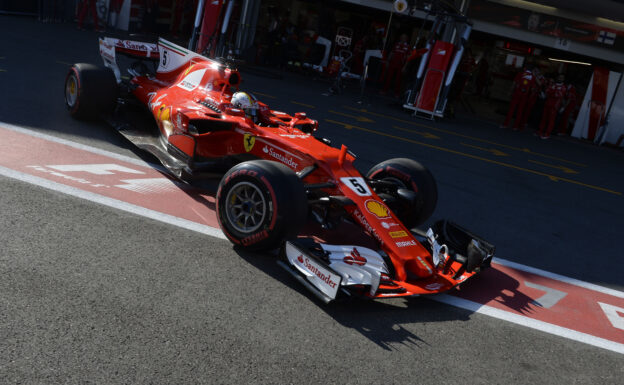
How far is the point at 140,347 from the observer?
3.19 meters

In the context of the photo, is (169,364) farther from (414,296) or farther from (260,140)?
(260,140)

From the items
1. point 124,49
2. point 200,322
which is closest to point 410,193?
point 200,322

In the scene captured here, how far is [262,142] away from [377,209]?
54.7 inches

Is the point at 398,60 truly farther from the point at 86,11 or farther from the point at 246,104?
the point at 246,104

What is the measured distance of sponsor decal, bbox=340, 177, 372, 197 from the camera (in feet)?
16.3

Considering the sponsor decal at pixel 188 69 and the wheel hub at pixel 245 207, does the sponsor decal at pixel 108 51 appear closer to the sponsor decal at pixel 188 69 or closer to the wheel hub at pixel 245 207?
the sponsor decal at pixel 188 69

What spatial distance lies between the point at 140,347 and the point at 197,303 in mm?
622

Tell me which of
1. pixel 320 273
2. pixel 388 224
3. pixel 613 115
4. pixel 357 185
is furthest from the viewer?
pixel 613 115

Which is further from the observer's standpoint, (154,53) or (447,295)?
(154,53)

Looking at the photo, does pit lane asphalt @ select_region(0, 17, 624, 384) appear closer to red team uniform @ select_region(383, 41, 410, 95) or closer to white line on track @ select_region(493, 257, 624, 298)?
white line on track @ select_region(493, 257, 624, 298)

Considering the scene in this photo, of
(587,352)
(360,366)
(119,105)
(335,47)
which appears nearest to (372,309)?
(360,366)

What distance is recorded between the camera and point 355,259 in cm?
430

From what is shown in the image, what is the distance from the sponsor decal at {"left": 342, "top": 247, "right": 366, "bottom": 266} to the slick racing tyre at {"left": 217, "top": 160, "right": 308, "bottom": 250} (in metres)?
0.48

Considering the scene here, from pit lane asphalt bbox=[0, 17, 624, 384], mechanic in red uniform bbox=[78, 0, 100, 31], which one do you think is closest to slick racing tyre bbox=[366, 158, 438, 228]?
pit lane asphalt bbox=[0, 17, 624, 384]
